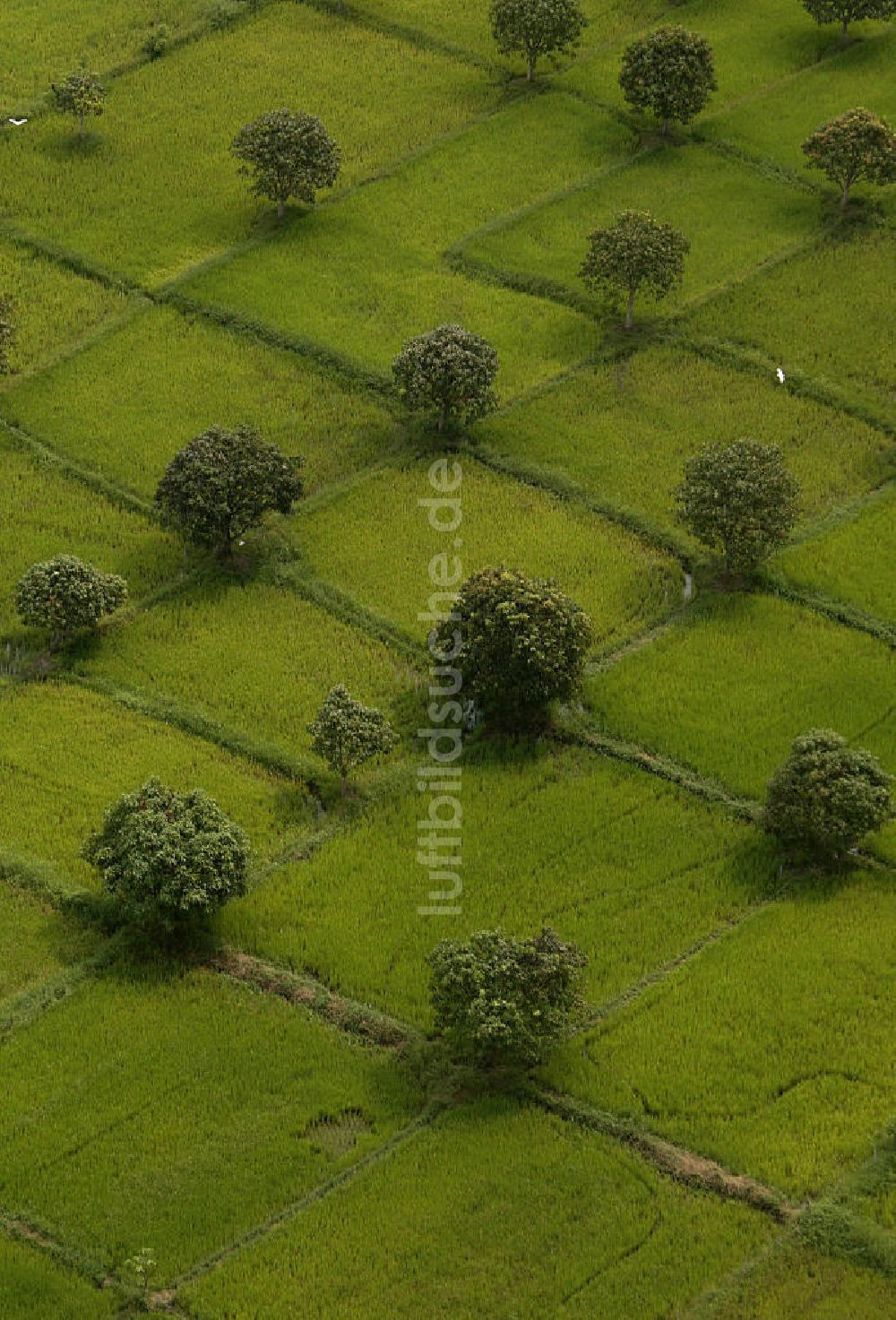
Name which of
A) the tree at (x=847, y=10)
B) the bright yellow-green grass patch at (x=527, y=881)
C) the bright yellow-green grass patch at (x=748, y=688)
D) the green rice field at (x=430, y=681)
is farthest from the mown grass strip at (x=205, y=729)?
the tree at (x=847, y=10)

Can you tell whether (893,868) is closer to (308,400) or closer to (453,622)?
(453,622)

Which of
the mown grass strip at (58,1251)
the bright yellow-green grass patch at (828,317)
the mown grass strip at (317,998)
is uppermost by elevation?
the bright yellow-green grass patch at (828,317)

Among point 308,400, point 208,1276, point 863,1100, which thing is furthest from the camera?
point 308,400

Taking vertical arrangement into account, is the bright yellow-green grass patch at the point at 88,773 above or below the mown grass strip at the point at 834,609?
below

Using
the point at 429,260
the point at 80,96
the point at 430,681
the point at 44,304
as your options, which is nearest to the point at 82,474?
the point at 44,304

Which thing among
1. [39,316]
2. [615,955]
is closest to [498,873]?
[615,955]

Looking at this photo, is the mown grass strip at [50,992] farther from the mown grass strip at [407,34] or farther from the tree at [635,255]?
the mown grass strip at [407,34]
